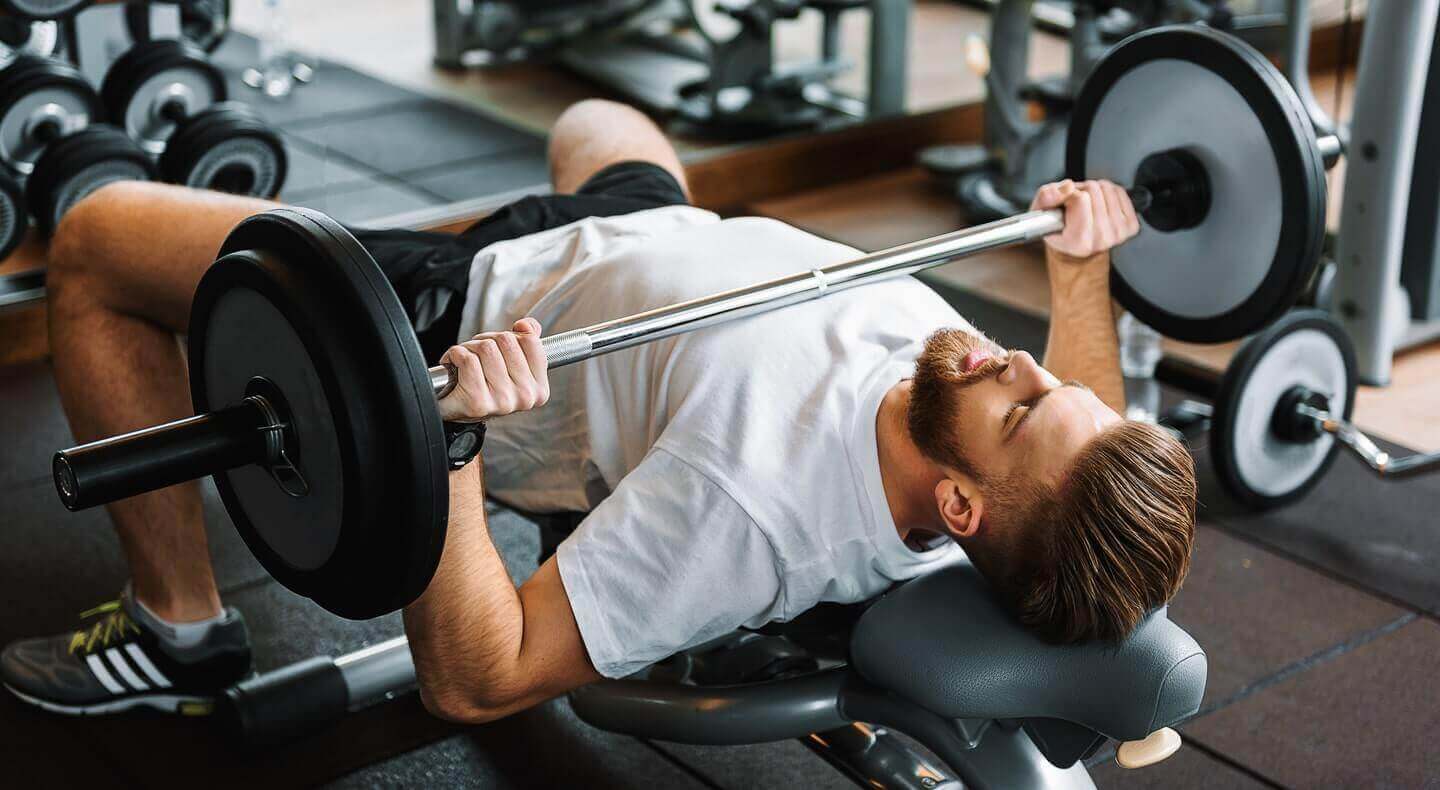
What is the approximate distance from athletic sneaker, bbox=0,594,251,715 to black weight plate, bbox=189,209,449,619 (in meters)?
0.68

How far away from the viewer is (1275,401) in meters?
2.38

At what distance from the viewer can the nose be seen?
1.38m

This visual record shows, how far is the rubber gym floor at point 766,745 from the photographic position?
1.83m

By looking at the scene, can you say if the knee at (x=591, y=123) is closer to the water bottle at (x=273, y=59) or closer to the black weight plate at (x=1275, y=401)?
the black weight plate at (x=1275, y=401)

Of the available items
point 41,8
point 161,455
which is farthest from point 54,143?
point 161,455

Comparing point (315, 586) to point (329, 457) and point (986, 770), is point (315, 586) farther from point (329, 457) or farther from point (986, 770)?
point (986, 770)

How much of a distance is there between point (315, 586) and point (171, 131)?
7.09 ft

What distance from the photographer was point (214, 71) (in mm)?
3143

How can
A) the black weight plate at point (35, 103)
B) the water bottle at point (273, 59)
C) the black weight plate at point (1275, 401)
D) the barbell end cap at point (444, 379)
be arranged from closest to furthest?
the barbell end cap at point (444, 379) → the black weight plate at point (1275, 401) → the black weight plate at point (35, 103) → the water bottle at point (273, 59)

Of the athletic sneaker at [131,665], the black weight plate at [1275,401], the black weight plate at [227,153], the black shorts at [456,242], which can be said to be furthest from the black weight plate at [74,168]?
the black weight plate at [1275,401]

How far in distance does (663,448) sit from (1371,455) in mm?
1406

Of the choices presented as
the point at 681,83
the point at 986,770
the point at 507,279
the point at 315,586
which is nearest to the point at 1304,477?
the point at 986,770

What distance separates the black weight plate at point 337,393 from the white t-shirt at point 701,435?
0.74 feet

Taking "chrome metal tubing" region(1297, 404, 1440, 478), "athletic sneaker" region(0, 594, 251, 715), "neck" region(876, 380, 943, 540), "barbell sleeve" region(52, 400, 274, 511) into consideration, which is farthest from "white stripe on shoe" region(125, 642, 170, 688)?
"chrome metal tubing" region(1297, 404, 1440, 478)
